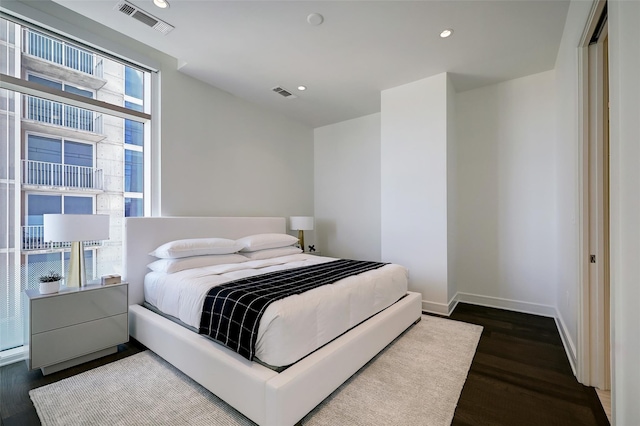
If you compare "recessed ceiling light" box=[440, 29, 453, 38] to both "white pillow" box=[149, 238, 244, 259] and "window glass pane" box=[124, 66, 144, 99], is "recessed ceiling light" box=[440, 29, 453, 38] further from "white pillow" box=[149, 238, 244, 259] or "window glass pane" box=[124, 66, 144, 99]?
"window glass pane" box=[124, 66, 144, 99]

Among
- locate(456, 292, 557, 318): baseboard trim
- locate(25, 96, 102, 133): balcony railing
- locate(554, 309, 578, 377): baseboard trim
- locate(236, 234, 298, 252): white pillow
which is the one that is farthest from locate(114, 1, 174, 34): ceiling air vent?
locate(456, 292, 557, 318): baseboard trim

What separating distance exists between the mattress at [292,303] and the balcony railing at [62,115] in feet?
5.36

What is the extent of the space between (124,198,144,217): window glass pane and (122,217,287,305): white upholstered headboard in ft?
1.08

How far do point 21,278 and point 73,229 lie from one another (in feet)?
2.50

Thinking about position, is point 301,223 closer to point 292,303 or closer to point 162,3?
point 292,303

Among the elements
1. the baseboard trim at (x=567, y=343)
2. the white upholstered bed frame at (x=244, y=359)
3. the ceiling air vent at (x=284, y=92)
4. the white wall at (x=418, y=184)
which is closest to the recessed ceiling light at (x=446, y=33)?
the white wall at (x=418, y=184)

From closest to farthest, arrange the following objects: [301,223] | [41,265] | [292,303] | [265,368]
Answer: [265,368] → [292,303] → [41,265] → [301,223]

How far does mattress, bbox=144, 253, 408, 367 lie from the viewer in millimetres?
1628

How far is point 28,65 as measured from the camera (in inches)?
96.3

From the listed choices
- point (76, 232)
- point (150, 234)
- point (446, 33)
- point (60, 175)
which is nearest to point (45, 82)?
point (60, 175)

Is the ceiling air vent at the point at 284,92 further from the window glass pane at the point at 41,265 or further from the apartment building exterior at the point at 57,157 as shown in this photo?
the window glass pane at the point at 41,265

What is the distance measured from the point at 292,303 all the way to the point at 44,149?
2.72 m

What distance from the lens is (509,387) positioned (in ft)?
6.44

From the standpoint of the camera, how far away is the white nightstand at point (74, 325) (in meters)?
2.06
